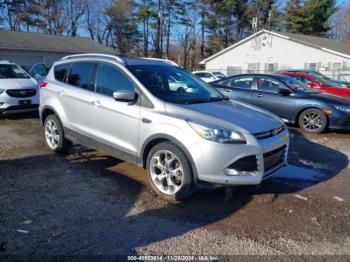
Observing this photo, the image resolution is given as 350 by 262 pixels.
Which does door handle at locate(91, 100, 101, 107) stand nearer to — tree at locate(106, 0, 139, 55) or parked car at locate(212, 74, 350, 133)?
parked car at locate(212, 74, 350, 133)

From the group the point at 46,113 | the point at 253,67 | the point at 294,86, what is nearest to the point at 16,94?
the point at 46,113

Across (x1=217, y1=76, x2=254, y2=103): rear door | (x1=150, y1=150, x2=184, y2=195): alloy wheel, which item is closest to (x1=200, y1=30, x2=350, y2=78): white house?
(x1=217, y1=76, x2=254, y2=103): rear door

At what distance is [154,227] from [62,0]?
52999mm

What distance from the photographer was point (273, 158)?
425 centimetres

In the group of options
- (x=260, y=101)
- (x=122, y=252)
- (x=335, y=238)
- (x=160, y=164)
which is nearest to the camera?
(x=122, y=252)

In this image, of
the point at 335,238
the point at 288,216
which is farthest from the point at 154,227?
the point at 335,238

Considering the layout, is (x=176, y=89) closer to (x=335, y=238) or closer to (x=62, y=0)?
(x=335, y=238)

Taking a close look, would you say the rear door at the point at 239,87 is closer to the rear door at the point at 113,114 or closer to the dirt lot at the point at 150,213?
the dirt lot at the point at 150,213

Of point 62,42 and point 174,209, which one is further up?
point 62,42

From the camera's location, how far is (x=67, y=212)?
393cm

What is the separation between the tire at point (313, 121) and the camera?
27.5 ft

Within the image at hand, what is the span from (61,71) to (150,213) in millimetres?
3484

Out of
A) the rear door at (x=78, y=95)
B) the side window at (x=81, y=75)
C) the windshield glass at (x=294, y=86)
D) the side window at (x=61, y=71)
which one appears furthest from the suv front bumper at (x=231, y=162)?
the windshield glass at (x=294, y=86)

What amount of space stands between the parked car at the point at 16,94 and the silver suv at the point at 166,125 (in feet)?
14.1
